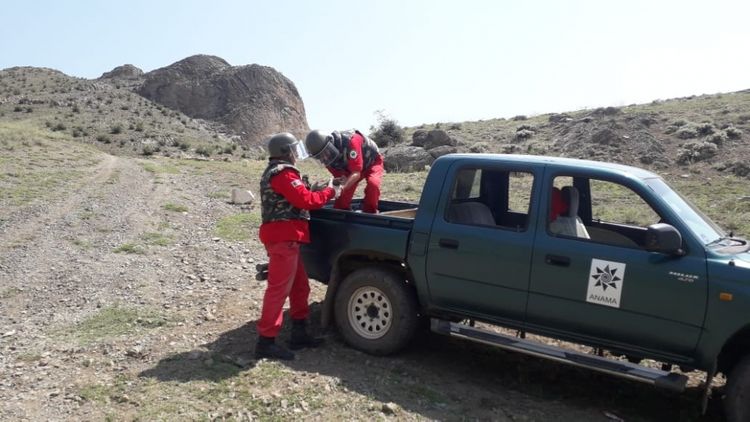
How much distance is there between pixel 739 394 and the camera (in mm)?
4273

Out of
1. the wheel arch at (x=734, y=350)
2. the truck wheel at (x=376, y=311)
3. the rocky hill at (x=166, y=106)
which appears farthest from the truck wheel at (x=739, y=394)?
the rocky hill at (x=166, y=106)

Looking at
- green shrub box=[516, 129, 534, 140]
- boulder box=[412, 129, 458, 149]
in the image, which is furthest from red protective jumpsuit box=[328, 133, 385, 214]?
green shrub box=[516, 129, 534, 140]

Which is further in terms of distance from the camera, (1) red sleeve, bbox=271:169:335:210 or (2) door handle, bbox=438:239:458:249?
(1) red sleeve, bbox=271:169:335:210

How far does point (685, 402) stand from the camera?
521 centimetres

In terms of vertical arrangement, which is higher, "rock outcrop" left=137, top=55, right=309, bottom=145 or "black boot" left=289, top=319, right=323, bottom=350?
"rock outcrop" left=137, top=55, right=309, bottom=145

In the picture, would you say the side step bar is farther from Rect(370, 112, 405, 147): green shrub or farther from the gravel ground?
Rect(370, 112, 405, 147): green shrub

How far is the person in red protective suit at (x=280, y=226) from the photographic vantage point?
5613 mm

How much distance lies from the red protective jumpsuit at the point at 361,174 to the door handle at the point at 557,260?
2.36 m

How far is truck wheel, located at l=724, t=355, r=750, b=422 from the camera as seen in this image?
167 inches

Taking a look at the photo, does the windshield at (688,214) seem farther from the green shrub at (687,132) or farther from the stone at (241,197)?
the green shrub at (687,132)

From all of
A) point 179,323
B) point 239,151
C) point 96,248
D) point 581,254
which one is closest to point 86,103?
point 239,151

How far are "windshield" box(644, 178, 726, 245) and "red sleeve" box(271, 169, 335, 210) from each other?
284 centimetres

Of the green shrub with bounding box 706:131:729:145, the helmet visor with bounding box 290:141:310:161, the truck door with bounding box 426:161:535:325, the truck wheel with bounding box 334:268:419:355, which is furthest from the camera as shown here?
the green shrub with bounding box 706:131:729:145

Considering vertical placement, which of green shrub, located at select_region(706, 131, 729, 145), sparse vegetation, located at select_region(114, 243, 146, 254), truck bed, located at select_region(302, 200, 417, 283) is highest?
green shrub, located at select_region(706, 131, 729, 145)
